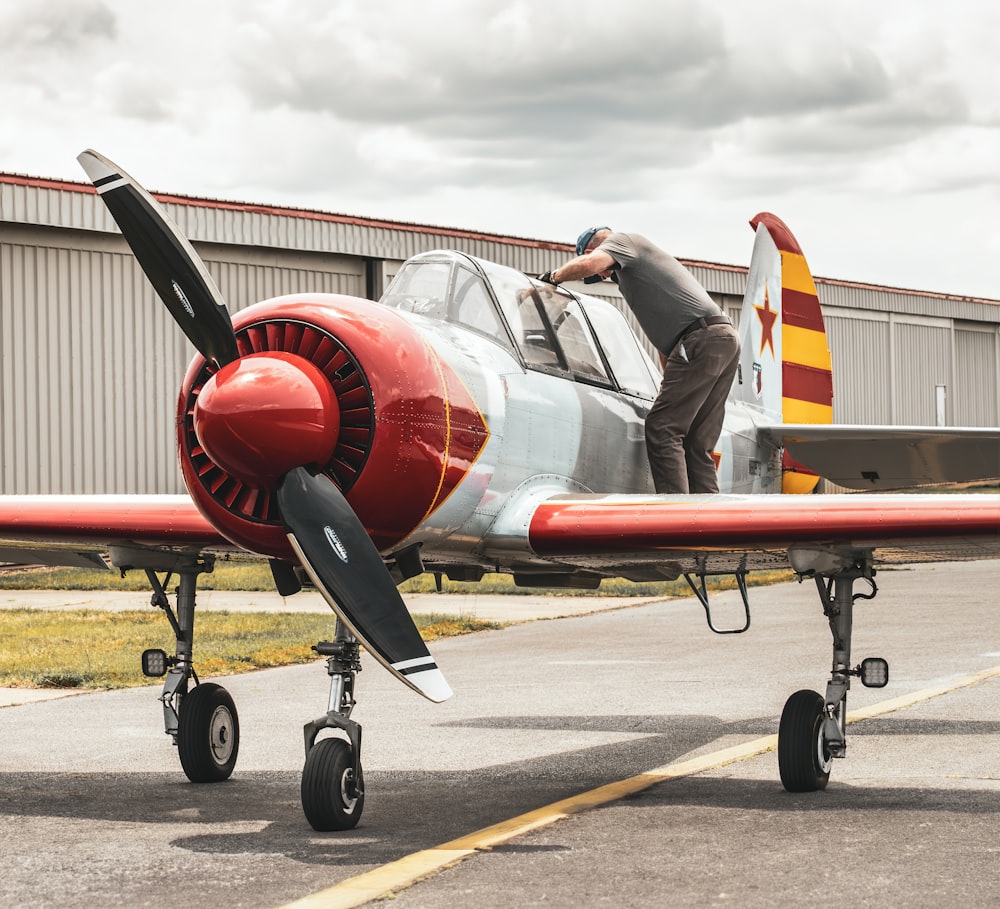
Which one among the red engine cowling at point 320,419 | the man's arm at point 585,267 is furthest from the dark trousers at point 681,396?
the red engine cowling at point 320,419

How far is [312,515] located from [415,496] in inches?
21.0

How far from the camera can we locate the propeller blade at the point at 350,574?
629cm

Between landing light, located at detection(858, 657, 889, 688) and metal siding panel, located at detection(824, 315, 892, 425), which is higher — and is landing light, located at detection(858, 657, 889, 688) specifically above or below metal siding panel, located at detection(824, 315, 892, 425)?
below

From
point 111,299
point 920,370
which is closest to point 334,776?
point 111,299

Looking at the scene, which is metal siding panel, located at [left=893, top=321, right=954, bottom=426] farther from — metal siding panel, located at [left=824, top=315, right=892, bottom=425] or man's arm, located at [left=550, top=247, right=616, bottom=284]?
man's arm, located at [left=550, top=247, right=616, bottom=284]

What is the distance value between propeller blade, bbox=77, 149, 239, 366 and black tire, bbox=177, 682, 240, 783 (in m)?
2.41

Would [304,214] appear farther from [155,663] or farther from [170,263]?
[170,263]

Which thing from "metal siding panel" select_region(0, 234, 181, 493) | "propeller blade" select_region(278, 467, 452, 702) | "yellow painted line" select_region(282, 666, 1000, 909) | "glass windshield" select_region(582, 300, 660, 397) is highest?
"metal siding panel" select_region(0, 234, 181, 493)

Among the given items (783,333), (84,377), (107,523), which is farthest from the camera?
(84,377)

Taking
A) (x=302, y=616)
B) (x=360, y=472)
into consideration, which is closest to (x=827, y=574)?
(x=360, y=472)

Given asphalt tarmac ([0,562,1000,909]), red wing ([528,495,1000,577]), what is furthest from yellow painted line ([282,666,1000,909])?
red wing ([528,495,1000,577])

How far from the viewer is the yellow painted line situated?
5.30m

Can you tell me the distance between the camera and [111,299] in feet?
79.9

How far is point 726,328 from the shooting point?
880cm
